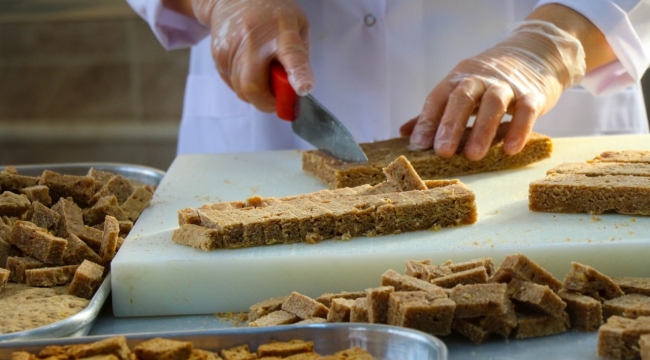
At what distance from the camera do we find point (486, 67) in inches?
132

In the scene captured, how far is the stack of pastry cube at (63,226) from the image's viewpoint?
2.22 m

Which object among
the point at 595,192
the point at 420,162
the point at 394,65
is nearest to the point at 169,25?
the point at 394,65

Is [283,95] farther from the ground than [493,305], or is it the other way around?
[283,95]

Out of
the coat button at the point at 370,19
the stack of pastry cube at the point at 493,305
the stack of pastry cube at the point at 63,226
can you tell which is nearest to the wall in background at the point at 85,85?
the coat button at the point at 370,19

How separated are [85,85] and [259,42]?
15.5 feet

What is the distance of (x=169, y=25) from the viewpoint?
162 inches

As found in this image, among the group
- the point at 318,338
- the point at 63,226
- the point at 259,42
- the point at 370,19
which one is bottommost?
the point at 318,338

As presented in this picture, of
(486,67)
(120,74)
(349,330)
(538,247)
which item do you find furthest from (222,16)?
(120,74)

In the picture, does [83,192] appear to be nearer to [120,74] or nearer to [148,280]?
[148,280]

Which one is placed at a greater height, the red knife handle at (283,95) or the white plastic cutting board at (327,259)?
the red knife handle at (283,95)

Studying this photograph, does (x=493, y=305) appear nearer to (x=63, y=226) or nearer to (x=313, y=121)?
(x=63, y=226)

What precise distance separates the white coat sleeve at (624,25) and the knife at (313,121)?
1.16 m

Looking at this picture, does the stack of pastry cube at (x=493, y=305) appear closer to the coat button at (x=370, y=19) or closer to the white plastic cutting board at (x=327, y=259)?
the white plastic cutting board at (x=327, y=259)

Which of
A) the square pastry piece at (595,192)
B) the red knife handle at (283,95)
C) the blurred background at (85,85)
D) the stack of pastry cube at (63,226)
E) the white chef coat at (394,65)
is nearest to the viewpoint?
the stack of pastry cube at (63,226)
